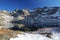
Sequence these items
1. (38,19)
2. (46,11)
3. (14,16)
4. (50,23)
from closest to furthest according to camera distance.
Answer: (50,23)
(38,19)
(46,11)
(14,16)

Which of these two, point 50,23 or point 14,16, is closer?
point 50,23

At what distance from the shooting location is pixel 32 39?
69.4ft

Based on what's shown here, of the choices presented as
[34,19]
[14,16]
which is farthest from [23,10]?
[34,19]

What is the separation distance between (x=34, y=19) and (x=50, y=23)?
6.07 m

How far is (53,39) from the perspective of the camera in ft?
71.0

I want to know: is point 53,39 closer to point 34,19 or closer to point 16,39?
point 16,39

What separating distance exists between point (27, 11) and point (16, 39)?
4187 cm

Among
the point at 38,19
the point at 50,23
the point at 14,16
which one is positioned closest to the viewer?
the point at 50,23

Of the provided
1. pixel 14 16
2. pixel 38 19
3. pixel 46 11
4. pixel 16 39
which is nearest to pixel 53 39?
pixel 16 39

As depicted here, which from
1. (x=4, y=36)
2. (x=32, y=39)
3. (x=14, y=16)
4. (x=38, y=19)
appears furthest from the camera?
(x=14, y=16)

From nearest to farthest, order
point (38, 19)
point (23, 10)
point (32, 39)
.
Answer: point (32, 39)
point (38, 19)
point (23, 10)

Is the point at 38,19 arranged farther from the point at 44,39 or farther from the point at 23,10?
the point at 44,39

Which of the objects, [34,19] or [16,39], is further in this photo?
[34,19]

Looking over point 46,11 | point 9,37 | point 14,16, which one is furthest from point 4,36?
point 14,16
